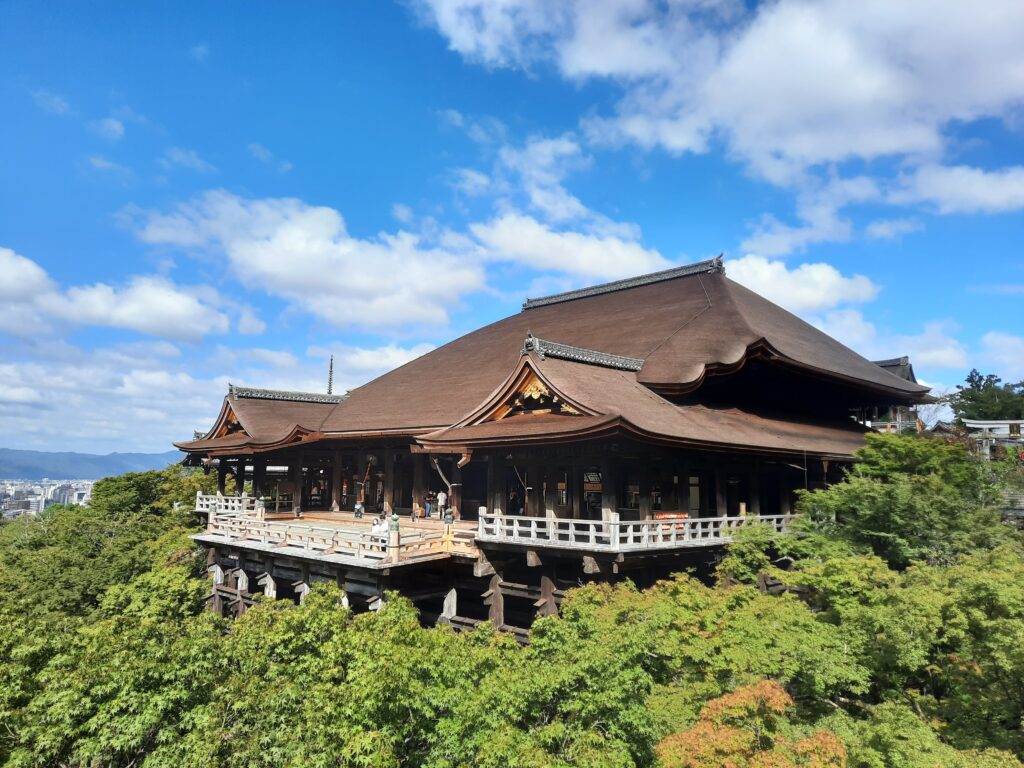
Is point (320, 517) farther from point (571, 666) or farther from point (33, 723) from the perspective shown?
point (571, 666)

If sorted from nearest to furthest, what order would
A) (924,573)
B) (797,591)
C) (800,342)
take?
(924,573) → (797,591) → (800,342)

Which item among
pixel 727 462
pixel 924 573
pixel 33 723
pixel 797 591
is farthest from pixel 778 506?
pixel 33 723

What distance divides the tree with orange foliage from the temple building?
20.7ft

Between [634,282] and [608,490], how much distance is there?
20717 millimetres

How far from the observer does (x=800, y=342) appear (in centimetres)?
2764

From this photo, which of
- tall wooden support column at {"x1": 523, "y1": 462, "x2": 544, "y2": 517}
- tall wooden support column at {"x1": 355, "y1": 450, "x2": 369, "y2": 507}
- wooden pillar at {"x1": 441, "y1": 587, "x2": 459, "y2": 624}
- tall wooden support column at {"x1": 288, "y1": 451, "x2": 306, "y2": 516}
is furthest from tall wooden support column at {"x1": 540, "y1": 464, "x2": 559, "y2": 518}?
tall wooden support column at {"x1": 288, "y1": 451, "x2": 306, "y2": 516}

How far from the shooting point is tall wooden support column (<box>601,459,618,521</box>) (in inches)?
625

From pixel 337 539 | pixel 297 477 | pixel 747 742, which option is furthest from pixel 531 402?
pixel 297 477

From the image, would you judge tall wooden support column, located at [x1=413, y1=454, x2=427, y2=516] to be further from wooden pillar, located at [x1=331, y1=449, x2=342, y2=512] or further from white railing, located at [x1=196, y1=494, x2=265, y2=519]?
white railing, located at [x1=196, y1=494, x2=265, y2=519]

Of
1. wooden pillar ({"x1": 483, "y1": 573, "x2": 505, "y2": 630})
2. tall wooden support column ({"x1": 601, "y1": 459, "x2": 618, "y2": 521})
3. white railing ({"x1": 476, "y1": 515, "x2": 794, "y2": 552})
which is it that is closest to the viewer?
white railing ({"x1": 476, "y1": 515, "x2": 794, "y2": 552})

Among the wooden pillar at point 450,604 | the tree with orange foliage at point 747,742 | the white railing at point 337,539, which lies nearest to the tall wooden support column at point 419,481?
the white railing at point 337,539

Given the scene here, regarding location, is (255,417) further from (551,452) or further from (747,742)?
(747,742)

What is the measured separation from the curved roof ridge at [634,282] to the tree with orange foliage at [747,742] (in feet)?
84.2

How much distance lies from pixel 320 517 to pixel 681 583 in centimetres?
1919
